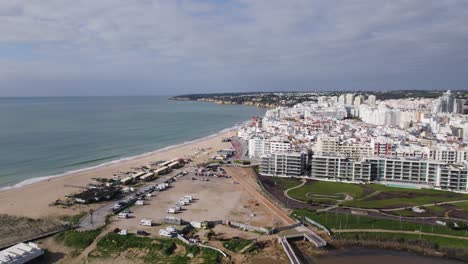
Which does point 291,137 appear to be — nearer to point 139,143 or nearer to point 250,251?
point 139,143

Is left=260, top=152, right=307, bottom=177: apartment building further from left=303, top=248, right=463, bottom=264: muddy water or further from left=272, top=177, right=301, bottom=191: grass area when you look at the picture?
left=303, top=248, right=463, bottom=264: muddy water

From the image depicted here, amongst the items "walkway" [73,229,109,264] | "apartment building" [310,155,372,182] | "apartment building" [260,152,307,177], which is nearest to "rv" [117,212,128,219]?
"walkway" [73,229,109,264]

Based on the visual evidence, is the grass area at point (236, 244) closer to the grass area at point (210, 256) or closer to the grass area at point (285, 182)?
the grass area at point (210, 256)

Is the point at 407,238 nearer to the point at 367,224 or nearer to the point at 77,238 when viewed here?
the point at 367,224

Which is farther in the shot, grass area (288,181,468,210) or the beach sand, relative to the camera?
grass area (288,181,468,210)

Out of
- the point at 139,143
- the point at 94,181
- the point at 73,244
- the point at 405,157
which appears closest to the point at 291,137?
the point at 405,157
